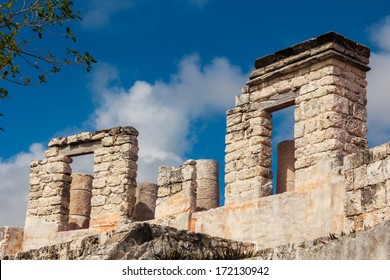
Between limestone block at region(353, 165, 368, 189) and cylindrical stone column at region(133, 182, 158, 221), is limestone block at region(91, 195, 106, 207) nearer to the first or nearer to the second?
cylindrical stone column at region(133, 182, 158, 221)

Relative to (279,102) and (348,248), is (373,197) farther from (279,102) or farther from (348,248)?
(348,248)

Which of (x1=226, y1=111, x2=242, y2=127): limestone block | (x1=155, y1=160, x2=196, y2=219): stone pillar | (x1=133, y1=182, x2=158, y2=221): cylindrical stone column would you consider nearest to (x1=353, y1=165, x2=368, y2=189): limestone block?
(x1=226, y1=111, x2=242, y2=127): limestone block

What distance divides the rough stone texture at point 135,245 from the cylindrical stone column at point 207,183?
192 inches

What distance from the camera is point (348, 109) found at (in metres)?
13.4

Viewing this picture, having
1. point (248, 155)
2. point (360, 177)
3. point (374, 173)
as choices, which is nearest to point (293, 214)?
point (360, 177)

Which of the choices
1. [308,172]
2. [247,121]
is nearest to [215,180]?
[247,121]

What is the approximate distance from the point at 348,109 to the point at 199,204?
13.0 ft

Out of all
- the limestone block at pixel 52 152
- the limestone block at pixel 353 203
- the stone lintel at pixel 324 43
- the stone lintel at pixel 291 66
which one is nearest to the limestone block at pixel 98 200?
the limestone block at pixel 52 152

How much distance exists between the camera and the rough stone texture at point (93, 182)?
16016 millimetres

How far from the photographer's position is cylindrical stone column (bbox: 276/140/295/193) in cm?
1439

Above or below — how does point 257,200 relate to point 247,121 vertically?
below

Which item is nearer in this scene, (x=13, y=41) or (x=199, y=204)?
(x=13, y=41)

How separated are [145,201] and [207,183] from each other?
1.93 meters
